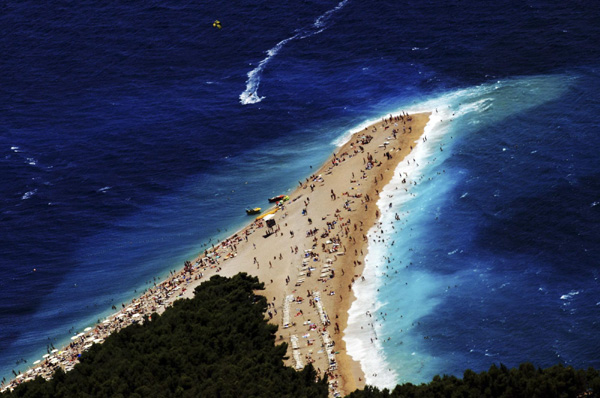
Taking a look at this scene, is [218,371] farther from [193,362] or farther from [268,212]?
[268,212]

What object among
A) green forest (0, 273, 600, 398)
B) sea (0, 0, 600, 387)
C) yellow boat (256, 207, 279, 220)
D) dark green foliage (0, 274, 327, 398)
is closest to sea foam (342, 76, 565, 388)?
sea (0, 0, 600, 387)

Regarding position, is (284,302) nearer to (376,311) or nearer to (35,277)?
(376,311)

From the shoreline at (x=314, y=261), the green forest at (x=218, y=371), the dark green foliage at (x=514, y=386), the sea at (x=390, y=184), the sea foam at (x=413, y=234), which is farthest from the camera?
the shoreline at (x=314, y=261)

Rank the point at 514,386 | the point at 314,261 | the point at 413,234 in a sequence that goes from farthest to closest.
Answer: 1. the point at 413,234
2. the point at 314,261
3. the point at 514,386

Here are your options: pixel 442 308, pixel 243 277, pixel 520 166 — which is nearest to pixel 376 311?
pixel 442 308

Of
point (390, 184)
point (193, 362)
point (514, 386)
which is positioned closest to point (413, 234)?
point (390, 184)

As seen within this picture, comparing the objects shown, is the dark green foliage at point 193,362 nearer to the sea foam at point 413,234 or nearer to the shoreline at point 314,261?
the shoreline at point 314,261

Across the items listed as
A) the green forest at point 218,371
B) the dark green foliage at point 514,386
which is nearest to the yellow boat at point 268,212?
the green forest at point 218,371
